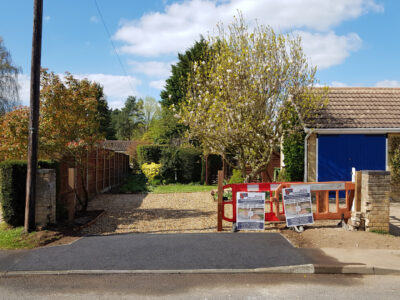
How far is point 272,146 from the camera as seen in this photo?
12.1 m

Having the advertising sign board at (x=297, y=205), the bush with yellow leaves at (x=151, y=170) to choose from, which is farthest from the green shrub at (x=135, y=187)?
the advertising sign board at (x=297, y=205)

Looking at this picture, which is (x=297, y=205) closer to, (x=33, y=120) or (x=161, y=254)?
(x=161, y=254)

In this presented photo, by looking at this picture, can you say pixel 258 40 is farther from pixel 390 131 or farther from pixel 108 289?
pixel 108 289

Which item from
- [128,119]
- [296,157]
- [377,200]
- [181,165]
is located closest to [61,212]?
[377,200]

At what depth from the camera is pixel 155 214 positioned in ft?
36.5

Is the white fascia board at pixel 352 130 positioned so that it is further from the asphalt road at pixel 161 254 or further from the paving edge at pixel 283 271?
the paving edge at pixel 283 271

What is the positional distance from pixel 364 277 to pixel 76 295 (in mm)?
4461

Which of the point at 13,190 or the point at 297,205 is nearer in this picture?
the point at 13,190

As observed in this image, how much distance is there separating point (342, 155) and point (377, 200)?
563cm

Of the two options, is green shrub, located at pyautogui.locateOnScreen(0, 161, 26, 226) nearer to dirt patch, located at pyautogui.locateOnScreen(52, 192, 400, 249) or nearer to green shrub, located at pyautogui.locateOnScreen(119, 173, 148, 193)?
dirt patch, located at pyautogui.locateOnScreen(52, 192, 400, 249)

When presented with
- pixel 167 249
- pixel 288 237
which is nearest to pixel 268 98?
pixel 288 237

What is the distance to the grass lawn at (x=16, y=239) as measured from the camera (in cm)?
725

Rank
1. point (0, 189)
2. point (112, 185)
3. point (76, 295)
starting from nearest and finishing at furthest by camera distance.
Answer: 1. point (76, 295)
2. point (0, 189)
3. point (112, 185)

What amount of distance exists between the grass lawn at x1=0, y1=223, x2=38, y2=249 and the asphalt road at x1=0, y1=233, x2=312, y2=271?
0.40 metres
